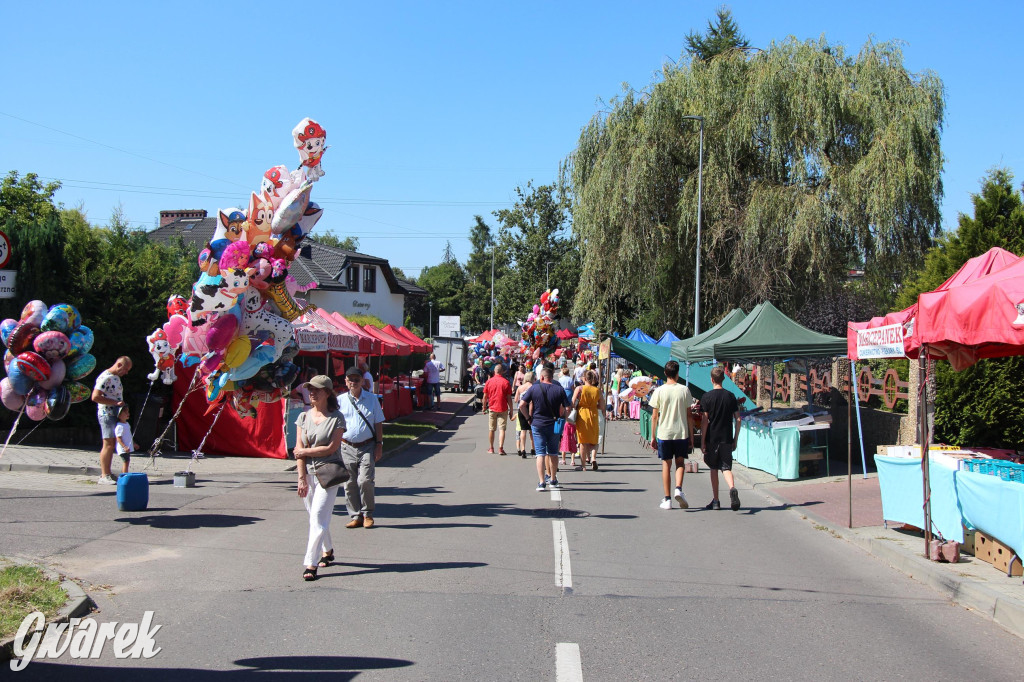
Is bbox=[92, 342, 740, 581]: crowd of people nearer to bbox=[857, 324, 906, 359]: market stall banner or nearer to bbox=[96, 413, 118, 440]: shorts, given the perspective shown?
bbox=[96, 413, 118, 440]: shorts

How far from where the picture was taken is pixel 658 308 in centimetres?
2719

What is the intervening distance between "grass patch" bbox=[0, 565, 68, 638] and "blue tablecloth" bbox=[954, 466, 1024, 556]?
702cm

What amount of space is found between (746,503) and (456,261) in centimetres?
11797

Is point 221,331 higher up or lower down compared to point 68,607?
higher up

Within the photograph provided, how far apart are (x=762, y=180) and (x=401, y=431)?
480 inches

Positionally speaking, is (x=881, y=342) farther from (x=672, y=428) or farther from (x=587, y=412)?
(x=587, y=412)

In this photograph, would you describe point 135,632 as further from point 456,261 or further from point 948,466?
point 456,261

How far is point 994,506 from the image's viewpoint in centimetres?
711

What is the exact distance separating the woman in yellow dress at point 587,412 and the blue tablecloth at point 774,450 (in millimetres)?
2837

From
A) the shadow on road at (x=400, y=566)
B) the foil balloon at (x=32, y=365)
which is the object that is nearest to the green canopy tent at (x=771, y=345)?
the shadow on road at (x=400, y=566)

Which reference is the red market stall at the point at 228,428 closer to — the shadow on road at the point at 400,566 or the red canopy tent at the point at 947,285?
the shadow on road at the point at 400,566

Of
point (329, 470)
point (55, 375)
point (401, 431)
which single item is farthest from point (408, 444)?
point (329, 470)

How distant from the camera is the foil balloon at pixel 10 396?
9.92m

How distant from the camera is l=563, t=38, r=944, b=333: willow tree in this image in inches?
888
